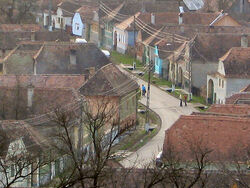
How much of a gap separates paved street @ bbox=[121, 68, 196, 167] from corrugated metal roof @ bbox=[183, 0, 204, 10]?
25248mm

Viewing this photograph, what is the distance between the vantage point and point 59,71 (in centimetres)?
4675

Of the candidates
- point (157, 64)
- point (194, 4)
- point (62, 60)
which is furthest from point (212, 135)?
point (194, 4)

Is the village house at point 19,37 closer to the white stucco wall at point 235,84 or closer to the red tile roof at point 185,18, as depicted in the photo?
the red tile roof at point 185,18

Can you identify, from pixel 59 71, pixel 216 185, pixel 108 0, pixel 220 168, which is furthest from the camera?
pixel 108 0

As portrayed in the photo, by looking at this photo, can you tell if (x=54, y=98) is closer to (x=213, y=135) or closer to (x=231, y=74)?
(x=213, y=135)

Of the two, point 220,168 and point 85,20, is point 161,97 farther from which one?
point 85,20

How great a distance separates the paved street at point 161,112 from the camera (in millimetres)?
36906

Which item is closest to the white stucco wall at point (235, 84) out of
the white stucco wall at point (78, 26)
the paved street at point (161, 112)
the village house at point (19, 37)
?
the paved street at point (161, 112)

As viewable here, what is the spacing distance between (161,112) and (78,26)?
100 ft

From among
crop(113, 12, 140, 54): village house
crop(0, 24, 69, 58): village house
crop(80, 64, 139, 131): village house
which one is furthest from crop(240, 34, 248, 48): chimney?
crop(113, 12, 140, 54): village house

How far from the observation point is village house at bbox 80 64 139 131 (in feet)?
132

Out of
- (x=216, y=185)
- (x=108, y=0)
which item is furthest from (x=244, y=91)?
(x=108, y=0)

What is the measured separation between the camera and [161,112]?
45406mm

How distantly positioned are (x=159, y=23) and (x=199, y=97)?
16049mm
